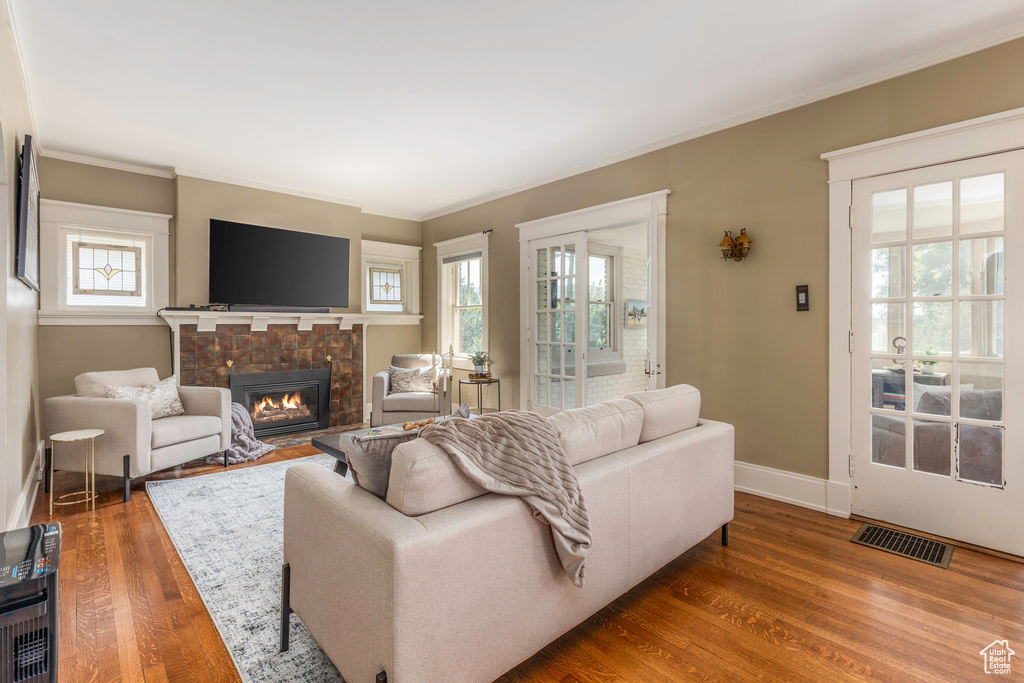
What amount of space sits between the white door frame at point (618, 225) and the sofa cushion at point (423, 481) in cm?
279

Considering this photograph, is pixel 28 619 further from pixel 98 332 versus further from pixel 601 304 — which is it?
pixel 601 304

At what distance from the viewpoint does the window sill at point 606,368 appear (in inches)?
223

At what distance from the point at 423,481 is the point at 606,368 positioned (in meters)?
4.77

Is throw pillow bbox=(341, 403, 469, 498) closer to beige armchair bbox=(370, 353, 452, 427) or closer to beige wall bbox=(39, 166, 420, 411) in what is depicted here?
beige armchair bbox=(370, 353, 452, 427)

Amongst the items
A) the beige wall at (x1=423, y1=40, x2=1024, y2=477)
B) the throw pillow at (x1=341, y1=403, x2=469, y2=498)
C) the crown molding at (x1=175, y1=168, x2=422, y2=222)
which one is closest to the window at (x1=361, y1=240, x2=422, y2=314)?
the crown molding at (x1=175, y1=168, x2=422, y2=222)

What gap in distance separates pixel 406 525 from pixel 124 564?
2.09 m

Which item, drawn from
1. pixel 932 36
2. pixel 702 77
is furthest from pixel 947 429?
pixel 702 77

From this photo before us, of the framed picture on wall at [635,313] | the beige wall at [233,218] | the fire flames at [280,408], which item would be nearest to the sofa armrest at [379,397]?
the fire flames at [280,408]

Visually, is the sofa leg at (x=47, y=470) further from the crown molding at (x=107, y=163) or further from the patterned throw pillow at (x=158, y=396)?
the crown molding at (x=107, y=163)

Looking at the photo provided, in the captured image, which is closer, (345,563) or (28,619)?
(28,619)

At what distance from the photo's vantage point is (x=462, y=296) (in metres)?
6.13

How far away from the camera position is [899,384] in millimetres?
2855

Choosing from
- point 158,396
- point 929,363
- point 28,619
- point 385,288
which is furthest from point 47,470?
point 929,363

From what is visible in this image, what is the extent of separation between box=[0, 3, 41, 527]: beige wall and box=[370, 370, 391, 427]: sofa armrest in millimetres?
2579
